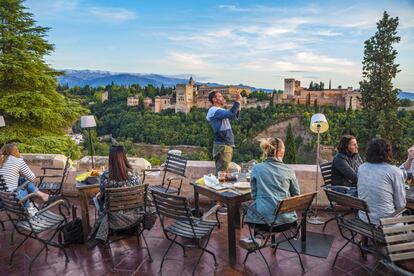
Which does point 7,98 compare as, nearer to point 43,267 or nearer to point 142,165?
point 142,165

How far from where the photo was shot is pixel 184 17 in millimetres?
10484

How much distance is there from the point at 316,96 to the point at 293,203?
193 feet

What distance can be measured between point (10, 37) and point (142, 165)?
30.6ft

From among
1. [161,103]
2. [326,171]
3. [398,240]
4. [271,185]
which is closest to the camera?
[398,240]

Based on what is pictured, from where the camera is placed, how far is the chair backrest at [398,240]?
2.12 m

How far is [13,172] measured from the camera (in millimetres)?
3678

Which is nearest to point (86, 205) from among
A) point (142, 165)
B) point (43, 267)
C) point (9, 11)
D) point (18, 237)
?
point (43, 267)

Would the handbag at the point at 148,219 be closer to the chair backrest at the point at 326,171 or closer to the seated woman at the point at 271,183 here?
the seated woman at the point at 271,183

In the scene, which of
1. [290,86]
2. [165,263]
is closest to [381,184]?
[165,263]

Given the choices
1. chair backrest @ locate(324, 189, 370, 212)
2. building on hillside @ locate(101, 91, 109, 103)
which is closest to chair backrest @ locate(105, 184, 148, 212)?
chair backrest @ locate(324, 189, 370, 212)

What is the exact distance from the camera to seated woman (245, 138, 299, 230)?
2.83 m

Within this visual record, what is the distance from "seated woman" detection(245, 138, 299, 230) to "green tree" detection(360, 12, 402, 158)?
16.9 meters

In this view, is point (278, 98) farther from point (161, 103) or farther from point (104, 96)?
point (104, 96)

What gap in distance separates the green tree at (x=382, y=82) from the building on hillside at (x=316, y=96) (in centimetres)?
3499
